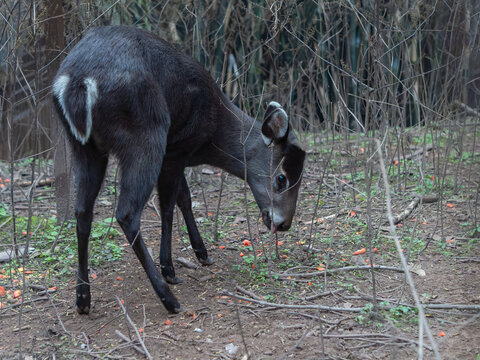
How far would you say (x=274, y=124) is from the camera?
4.76m

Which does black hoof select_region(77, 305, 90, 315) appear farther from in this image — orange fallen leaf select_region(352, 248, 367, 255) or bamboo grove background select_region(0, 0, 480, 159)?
orange fallen leaf select_region(352, 248, 367, 255)

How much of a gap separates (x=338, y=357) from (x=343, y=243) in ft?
6.75

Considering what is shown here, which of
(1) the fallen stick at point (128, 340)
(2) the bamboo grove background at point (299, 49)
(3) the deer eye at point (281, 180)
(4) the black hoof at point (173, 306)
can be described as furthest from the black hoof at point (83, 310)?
(3) the deer eye at point (281, 180)

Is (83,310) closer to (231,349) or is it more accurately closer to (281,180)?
(231,349)

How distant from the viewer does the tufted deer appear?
390 cm

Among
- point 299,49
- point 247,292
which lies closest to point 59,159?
point 247,292

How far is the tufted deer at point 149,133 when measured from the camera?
3904 mm

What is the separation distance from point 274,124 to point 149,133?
1.22m

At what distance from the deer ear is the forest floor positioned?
2.43 ft

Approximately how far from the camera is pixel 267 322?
155 inches

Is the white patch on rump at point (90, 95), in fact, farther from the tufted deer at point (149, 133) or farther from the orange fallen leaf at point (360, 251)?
the orange fallen leaf at point (360, 251)

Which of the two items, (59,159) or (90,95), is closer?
(90,95)

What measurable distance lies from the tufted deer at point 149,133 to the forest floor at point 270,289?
31cm

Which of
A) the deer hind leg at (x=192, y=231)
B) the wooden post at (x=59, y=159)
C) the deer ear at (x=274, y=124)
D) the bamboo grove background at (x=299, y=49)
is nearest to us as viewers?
the bamboo grove background at (x=299, y=49)
